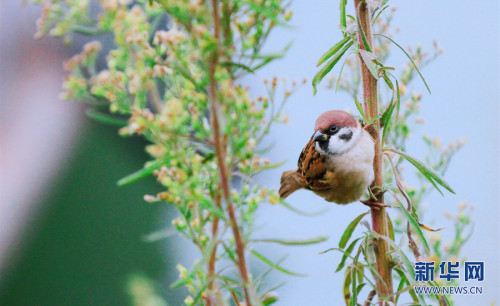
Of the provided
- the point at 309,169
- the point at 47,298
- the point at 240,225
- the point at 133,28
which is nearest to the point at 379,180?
the point at 240,225

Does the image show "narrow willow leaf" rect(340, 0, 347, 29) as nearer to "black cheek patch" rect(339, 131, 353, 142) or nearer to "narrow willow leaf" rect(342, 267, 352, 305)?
"narrow willow leaf" rect(342, 267, 352, 305)

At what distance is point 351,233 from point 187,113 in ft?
0.93

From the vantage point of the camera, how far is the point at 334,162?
101cm

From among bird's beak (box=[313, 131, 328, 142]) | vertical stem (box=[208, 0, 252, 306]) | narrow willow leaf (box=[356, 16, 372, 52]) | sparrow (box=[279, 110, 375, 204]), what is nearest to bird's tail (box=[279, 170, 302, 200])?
sparrow (box=[279, 110, 375, 204])

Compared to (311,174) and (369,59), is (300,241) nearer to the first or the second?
(369,59)

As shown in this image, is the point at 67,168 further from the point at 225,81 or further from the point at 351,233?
the point at 225,81

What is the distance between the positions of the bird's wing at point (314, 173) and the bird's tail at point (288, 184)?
0.02 meters

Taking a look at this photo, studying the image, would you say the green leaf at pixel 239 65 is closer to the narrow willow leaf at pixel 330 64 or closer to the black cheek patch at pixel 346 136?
the narrow willow leaf at pixel 330 64

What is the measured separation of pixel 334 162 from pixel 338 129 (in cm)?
7

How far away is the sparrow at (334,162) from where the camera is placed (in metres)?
0.91

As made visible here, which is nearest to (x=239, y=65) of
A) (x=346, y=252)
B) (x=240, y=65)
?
(x=240, y=65)

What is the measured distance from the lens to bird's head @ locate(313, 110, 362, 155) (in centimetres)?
96

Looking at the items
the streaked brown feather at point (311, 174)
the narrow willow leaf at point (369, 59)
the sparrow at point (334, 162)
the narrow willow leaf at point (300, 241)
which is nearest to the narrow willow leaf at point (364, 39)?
the narrow willow leaf at point (369, 59)

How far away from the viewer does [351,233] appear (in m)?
0.63
